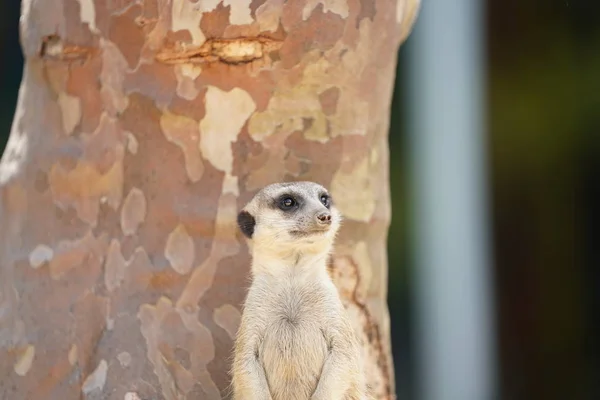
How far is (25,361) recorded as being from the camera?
3453 millimetres

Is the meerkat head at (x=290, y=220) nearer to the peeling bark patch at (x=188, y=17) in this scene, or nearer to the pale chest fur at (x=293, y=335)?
the pale chest fur at (x=293, y=335)

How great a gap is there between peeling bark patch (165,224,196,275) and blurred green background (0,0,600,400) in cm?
274

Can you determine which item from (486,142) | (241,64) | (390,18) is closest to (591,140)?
(486,142)

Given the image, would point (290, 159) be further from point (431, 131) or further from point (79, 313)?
point (431, 131)

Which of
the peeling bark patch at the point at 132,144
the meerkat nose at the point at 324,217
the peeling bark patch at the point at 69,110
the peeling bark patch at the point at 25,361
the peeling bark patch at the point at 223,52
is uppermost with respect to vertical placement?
the peeling bark patch at the point at 223,52

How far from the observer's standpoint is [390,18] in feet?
11.8

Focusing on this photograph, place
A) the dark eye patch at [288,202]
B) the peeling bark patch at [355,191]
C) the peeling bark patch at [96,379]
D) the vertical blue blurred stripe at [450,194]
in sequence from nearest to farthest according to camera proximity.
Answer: the dark eye patch at [288,202]
the peeling bark patch at [96,379]
the peeling bark patch at [355,191]
the vertical blue blurred stripe at [450,194]

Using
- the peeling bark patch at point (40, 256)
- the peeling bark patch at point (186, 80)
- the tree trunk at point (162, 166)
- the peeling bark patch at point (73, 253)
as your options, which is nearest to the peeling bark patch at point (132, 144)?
the tree trunk at point (162, 166)

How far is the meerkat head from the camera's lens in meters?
3.20

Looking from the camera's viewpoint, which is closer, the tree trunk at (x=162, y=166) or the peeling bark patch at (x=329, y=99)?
the tree trunk at (x=162, y=166)

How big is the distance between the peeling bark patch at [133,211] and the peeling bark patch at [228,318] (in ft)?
1.37

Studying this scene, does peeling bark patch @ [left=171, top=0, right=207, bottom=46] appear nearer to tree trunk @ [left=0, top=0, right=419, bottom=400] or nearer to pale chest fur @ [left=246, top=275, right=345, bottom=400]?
tree trunk @ [left=0, top=0, right=419, bottom=400]

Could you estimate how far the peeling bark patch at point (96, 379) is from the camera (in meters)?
3.37

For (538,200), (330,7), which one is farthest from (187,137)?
(538,200)
